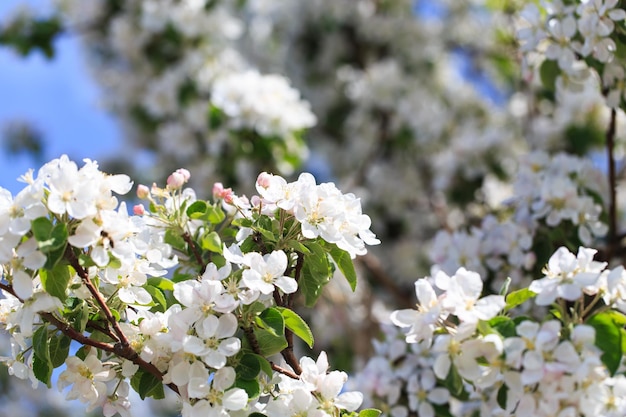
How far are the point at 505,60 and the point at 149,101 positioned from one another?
2.22 metres

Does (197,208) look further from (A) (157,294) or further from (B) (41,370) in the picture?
(B) (41,370)

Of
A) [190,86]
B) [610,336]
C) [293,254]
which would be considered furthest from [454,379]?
[190,86]

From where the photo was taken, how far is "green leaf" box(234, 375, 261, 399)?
118 centimetres

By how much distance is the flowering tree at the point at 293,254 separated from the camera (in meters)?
1.13

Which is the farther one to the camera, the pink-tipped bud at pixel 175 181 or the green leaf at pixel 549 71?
the green leaf at pixel 549 71

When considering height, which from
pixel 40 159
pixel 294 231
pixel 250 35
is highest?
pixel 250 35

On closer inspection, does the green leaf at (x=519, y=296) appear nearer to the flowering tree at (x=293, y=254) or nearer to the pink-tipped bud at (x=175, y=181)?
the flowering tree at (x=293, y=254)

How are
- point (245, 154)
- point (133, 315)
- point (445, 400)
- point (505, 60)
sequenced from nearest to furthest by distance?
1. point (133, 315)
2. point (445, 400)
3. point (245, 154)
4. point (505, 60)

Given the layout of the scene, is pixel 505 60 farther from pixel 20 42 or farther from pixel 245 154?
pixel 20 42

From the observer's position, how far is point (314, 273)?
1281mm

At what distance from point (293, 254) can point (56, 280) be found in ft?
1.28

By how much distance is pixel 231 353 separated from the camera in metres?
1.14

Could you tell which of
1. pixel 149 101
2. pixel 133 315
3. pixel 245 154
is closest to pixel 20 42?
pixel 149 101

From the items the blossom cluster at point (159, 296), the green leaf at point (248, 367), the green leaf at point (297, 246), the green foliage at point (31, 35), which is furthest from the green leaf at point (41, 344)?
the green foliage at point (31, 35)
